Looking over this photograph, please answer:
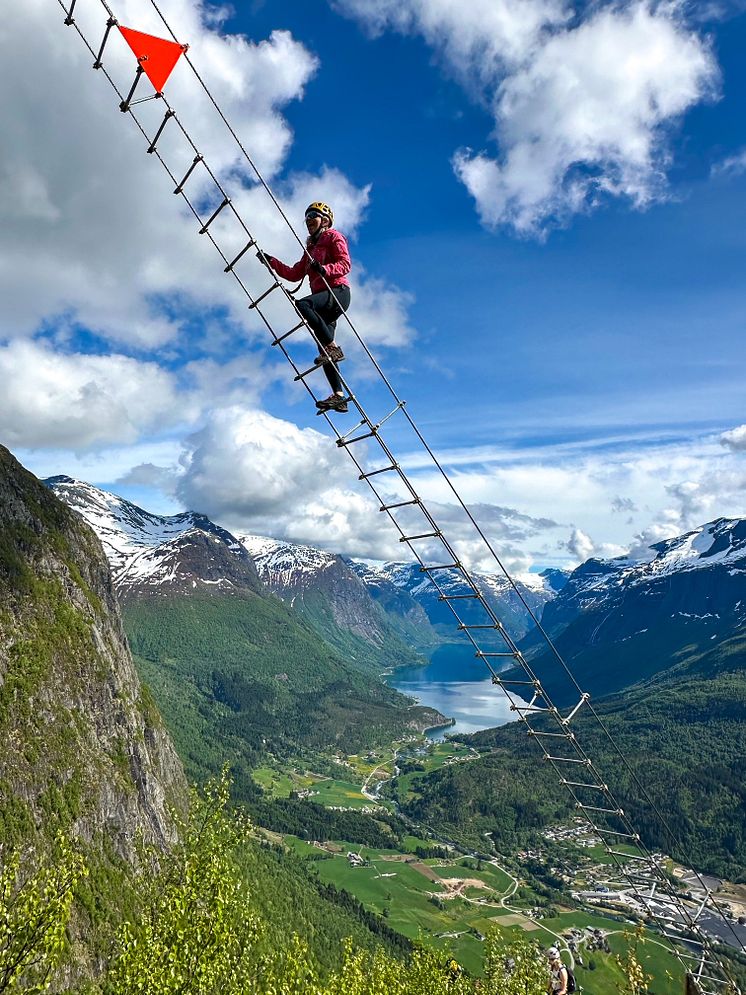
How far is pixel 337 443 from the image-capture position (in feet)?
52.4

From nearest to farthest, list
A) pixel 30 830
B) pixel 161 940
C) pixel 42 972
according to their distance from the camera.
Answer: pixel 42 972
pixel 161 940
pixel 30 830

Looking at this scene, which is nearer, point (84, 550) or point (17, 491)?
point (17, 491)

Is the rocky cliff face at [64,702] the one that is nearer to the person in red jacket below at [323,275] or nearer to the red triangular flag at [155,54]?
the person in red jacket below at [323,275]

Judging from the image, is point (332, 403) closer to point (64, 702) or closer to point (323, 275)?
point (323, 275)

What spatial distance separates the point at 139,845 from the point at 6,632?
129036 mm

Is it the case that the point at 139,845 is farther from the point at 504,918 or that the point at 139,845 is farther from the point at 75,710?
the point at 504,918

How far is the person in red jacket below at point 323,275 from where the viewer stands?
1599cm

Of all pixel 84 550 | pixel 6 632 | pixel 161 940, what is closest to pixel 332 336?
pixel 161 940

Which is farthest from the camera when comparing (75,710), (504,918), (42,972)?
(504,918)

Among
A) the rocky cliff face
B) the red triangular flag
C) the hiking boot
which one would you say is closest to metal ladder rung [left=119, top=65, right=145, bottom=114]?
the red triangular flag

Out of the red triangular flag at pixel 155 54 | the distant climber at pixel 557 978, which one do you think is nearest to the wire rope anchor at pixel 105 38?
the red triangular flag at pixel 155 54

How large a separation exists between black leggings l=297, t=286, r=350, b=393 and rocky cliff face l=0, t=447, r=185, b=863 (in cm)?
13131

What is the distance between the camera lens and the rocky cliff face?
417 feet

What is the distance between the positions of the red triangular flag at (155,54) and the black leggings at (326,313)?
19.2ft
